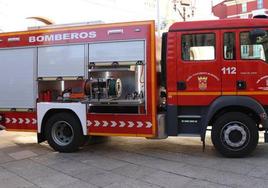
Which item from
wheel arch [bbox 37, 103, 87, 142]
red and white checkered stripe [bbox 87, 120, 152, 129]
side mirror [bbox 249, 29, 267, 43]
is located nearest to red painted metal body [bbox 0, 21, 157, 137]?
red and white checkered stripe [bbox 87, 120, 152, 129]

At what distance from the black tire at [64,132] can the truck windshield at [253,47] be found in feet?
12.3

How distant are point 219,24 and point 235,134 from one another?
85.0 inches

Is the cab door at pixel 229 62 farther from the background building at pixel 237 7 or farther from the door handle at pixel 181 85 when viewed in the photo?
the background building at pixel 237 7

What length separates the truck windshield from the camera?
8.02m

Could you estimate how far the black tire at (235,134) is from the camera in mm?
8000

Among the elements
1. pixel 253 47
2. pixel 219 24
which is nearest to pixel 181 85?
pixel 219 24

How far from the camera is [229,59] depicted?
8102 mm

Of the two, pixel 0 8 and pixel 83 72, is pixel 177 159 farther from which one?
pixel 0 8

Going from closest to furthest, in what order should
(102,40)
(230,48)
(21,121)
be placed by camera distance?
(230,48) → (102,40) → (21,121)

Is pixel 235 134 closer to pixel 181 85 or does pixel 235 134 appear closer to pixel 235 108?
pixel 235 108

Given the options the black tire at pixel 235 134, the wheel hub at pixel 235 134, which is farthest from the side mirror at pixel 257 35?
the wheel hub at pixel 235 134

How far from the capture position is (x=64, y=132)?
9391 millimetres

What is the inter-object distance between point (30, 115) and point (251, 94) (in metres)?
4.80

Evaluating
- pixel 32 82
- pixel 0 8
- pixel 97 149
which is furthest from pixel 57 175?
pixel 0 8
